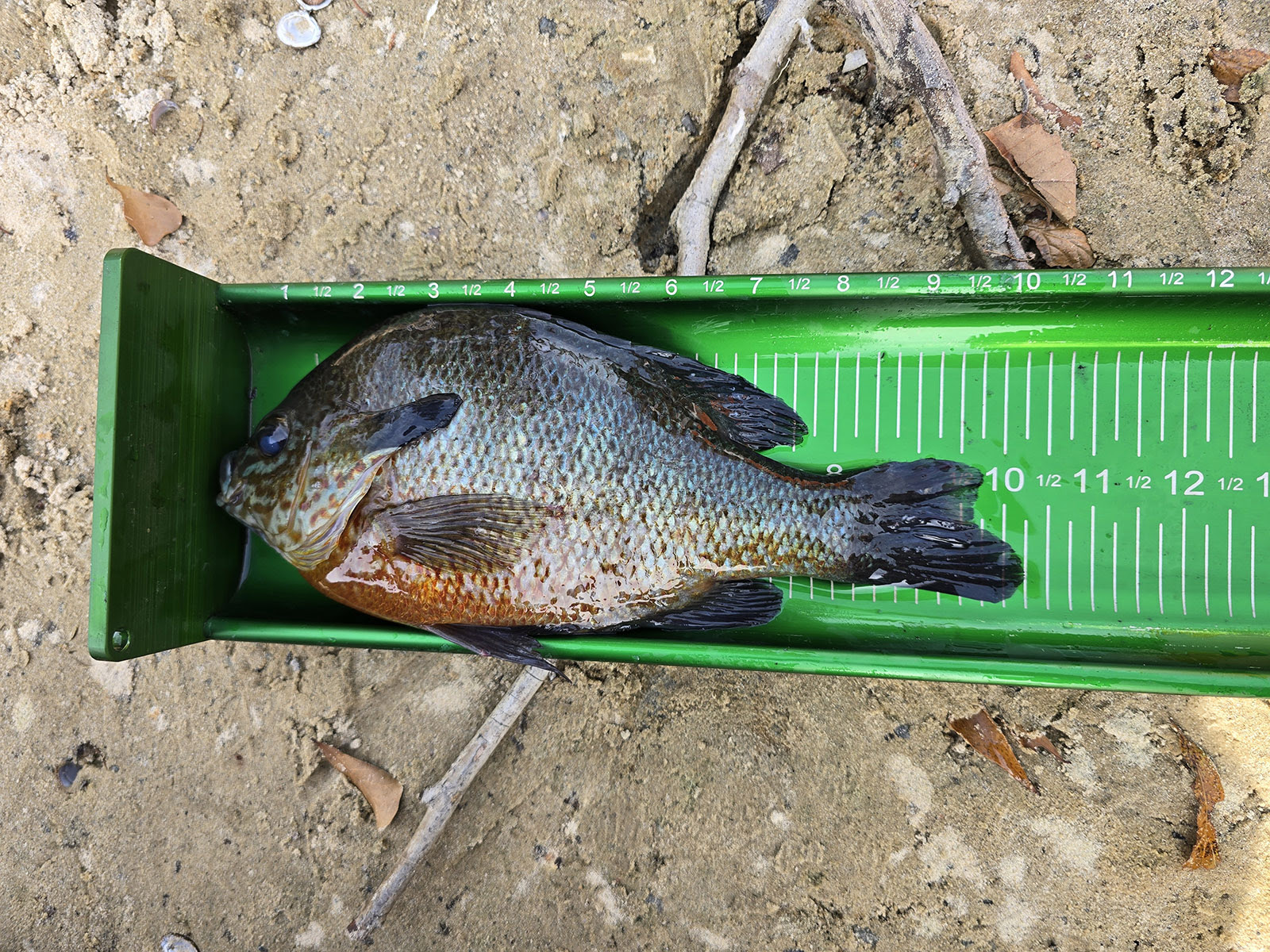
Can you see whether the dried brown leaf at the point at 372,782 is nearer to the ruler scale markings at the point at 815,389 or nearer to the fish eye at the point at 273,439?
the fish eye at the point at 273,439

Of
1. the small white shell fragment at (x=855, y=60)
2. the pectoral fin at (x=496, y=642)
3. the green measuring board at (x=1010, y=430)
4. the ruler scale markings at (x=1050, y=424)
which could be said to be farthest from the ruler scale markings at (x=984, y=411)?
the pectoral fin at (x=496, y=642)

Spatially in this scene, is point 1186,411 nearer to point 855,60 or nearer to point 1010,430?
point 1010,430

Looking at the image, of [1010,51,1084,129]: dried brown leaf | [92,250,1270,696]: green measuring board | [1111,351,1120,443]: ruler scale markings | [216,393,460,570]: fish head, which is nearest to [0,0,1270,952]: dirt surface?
[1010,51,1084,129]: dried brown leaf

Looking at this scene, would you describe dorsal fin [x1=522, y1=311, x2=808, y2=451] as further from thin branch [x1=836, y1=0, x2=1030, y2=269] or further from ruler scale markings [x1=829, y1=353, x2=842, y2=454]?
thin branch [x1=836, y1=0, x2=1030, y2=269]

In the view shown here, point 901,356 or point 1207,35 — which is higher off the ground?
point 1207,35

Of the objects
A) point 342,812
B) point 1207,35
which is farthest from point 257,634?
point 1207,35

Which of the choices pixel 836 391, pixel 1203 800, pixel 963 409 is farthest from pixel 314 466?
pixel 1203 800

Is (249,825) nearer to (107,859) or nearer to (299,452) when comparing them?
(107,859)

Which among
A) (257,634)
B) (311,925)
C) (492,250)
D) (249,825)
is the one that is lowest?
(311,925)
